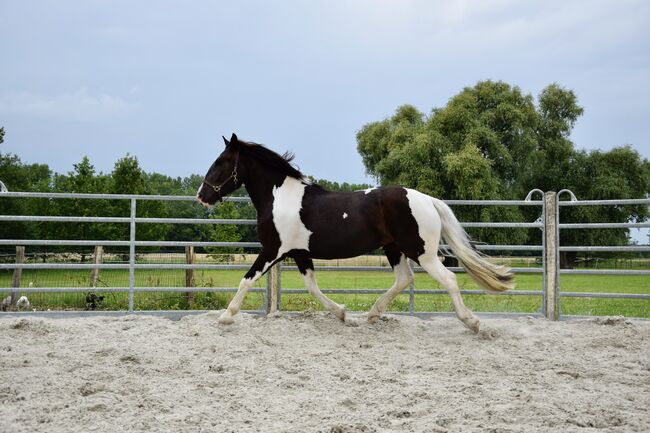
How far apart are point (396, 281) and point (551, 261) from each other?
2038mm

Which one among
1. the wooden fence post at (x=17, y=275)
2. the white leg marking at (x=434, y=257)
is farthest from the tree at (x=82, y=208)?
the white leg marking at (x=434, y=257)

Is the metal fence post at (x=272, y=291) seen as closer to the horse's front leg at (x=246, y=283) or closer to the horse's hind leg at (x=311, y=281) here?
the horse's hind leg at (x=311, y=281)

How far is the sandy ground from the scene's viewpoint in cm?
322

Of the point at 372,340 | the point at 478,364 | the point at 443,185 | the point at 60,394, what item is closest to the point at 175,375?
the point at 60,394

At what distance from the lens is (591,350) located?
5.07 m

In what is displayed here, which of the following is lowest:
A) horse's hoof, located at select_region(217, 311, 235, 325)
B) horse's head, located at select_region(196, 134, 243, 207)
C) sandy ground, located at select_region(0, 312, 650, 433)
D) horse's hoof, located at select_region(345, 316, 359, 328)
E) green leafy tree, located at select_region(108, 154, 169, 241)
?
sandy ground, located at select_region(0, 312, 650, 433)

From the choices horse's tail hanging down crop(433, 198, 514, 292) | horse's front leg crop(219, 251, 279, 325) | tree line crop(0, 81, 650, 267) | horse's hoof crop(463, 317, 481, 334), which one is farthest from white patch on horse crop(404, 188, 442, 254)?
tree line crop(0, 81, 650, 267)

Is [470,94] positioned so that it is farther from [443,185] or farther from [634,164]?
[634,164]

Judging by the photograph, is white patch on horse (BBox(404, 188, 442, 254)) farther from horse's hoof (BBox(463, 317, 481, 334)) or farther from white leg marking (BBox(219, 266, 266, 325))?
white leg marking (BBox(219, 266, 266, 325))

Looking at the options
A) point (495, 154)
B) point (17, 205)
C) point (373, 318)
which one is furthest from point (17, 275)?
point (17, 205)

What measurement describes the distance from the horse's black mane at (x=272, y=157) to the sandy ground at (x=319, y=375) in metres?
1.52

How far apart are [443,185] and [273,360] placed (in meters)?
21.1

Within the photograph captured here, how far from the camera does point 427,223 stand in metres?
5.64

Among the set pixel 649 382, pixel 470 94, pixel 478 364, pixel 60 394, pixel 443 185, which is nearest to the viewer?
pixel 60 394
